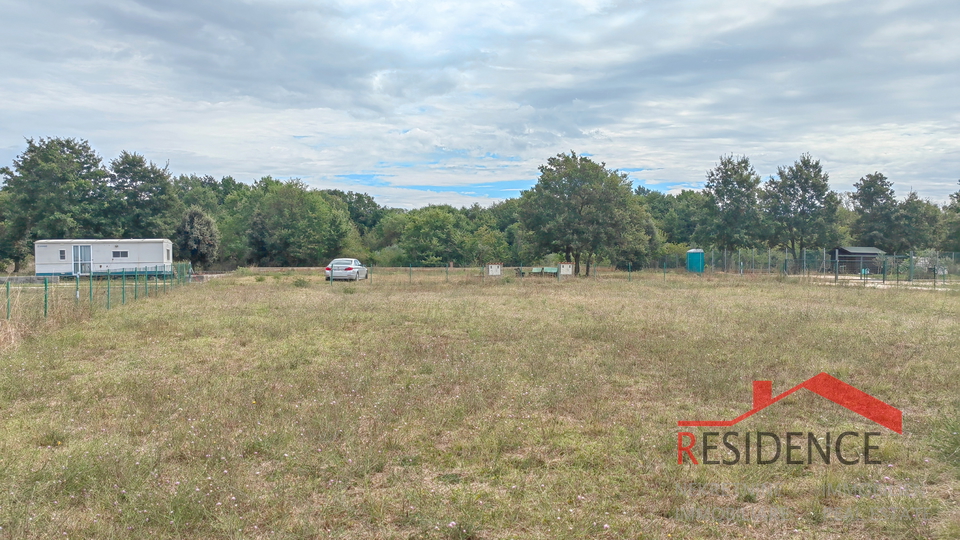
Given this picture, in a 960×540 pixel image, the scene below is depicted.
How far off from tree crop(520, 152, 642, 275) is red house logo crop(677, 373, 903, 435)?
91.7 feet

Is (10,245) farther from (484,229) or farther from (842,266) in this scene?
(842,266)

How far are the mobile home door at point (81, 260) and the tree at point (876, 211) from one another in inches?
2353

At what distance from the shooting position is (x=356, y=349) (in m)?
10.6

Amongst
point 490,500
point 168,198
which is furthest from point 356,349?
point 168,198

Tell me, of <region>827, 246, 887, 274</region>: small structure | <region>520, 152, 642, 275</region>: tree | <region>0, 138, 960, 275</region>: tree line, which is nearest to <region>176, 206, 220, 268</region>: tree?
<region>0, 138, 960, 275</region>: tree line

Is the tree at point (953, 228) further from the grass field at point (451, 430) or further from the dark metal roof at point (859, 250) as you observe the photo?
the grass field at point (451, 430)

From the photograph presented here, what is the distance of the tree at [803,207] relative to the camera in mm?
45219

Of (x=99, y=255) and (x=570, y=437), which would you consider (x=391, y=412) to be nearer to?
(x=570, y=437)

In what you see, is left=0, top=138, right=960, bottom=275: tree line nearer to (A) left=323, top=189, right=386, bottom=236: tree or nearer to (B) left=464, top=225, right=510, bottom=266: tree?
(B) left=464, top=225, right=510, bottom=266: tree

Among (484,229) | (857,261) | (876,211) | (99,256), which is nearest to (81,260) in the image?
(99,256)

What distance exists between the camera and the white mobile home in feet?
107

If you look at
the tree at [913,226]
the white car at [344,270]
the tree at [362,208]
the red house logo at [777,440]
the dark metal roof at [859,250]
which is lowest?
the red house logo at [777,440]

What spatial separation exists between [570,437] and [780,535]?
7.40 ft

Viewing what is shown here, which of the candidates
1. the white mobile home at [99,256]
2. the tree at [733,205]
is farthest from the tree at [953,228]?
the white mobile home at [99,256]
